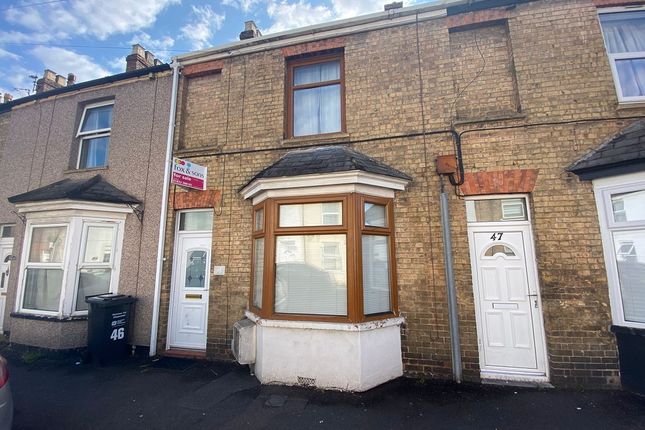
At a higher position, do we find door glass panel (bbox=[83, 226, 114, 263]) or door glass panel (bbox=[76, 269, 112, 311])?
door glass panel (bbox=[83, 226, 114, 263])

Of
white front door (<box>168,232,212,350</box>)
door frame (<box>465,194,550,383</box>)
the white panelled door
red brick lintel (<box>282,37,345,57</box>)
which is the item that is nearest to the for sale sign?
white front door (<box>168,232,212,350</box>)

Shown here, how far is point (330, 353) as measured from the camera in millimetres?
4191

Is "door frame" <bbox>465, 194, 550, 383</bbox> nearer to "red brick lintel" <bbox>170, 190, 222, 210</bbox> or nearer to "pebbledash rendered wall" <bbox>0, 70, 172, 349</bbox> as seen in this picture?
"red brick lintel" <bbox>170, 190, 222, 210</bbox>

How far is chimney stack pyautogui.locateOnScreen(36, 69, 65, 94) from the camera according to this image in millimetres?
8391

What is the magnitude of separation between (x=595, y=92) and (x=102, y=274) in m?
9.47

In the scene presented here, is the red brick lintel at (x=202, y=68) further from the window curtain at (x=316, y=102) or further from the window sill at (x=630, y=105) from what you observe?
the window sill at (x=630, y=105)

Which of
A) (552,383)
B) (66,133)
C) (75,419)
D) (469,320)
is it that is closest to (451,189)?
(469,320)

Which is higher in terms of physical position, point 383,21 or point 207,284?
point 383,21

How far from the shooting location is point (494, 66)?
5.11 metres

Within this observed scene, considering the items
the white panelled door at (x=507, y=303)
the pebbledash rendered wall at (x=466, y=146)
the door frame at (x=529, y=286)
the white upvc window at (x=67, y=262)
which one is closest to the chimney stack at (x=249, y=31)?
the pebbledash rendered wall at (x=466, y=146)

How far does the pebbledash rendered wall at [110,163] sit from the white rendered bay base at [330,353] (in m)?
2.92

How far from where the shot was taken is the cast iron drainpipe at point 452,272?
437 centimetres

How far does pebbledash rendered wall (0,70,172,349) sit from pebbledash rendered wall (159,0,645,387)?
0.64 meters

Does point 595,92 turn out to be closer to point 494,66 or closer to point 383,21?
point 494,66
